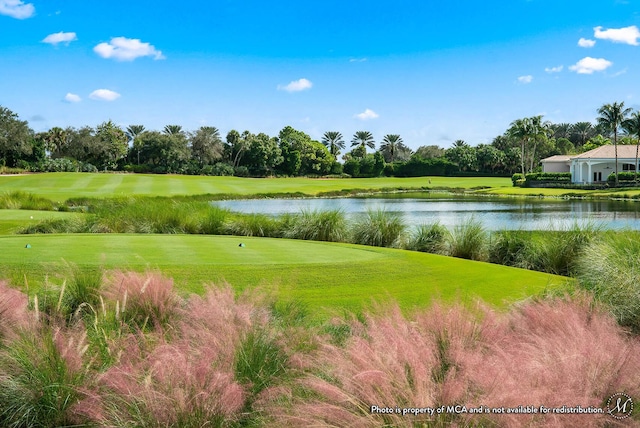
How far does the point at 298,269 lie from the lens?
8.57 m

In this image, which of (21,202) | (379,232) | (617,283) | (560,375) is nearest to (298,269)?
(617,283)

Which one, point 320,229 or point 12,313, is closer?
point 12,313

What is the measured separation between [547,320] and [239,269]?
459 cm

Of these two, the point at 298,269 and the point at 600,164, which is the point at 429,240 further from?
the point at 600,164

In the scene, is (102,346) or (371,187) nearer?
(102,346)

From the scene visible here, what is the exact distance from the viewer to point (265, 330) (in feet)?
14.9

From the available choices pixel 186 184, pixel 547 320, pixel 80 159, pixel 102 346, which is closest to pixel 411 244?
pixel 547 320

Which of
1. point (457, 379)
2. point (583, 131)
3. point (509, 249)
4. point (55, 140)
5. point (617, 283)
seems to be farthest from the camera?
point (583, 131)

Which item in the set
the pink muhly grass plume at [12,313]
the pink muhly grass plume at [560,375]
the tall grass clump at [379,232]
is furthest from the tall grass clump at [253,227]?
the pink muhly grass plume at [560,375]

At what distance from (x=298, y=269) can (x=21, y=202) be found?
2228 centimetres

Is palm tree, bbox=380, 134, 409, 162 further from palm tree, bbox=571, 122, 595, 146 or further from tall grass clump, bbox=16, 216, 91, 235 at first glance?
tall grass clump, bbox=16, 216, 91, 235

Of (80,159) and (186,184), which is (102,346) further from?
(80,159)

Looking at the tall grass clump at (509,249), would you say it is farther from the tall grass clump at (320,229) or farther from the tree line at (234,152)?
the tree line at (234,152)

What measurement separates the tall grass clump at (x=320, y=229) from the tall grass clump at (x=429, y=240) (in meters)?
2.12
